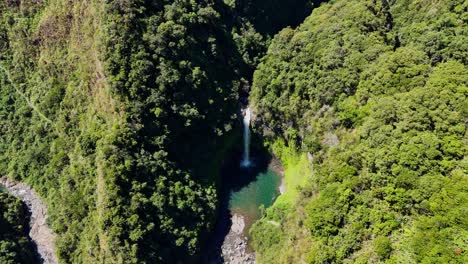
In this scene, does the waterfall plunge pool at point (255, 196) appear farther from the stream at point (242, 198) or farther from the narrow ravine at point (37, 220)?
the narrow ravine at point (37, 220)

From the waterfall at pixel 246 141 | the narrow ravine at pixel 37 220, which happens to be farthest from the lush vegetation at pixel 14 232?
the waterfall at pixel 246 141

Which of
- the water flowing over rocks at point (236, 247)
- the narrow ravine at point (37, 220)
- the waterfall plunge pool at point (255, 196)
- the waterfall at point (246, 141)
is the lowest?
the water flowing over rocks at point (236, 247)

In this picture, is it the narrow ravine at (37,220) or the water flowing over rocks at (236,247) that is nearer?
the water flowing over rocks at (236,247)

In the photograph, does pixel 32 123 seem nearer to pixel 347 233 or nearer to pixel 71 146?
pixel 71 146

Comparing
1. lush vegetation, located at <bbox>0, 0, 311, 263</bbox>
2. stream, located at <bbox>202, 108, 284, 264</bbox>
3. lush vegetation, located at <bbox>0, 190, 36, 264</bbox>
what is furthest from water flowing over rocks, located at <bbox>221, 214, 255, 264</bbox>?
lush vegetation, located at <bbox>0, 190, 36, 264</bbox>

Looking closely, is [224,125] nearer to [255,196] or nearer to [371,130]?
[255,196]

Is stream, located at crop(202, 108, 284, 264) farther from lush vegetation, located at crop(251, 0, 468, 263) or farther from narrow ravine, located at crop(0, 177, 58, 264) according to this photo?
narrow ravine, located at crop(0, 177, 58, 264)

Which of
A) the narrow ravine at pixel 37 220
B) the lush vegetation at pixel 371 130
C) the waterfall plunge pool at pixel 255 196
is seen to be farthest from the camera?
the waterfall plunge pool at pixel 255 196
